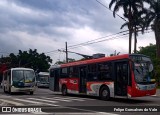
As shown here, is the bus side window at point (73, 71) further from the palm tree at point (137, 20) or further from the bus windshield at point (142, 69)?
the palm tree at point (137, 20)

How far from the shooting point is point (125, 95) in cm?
2062

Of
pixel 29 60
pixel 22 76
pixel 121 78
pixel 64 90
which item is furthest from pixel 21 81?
pixel 29 60

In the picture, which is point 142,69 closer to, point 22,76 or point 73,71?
point 73,71

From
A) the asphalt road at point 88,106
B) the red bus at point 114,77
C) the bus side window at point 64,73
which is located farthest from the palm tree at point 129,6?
the asphalt road at point 88,106

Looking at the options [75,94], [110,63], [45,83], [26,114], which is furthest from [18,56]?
[26,114]

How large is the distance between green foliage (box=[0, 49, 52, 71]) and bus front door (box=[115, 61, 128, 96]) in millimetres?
67643

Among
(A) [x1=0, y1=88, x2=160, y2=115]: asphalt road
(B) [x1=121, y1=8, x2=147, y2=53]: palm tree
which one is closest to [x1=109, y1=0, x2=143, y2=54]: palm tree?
(B) [x1=121, y1=8, x2=147, y2=53]: palm tree

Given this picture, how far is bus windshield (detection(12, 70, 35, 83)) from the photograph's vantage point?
105 feet

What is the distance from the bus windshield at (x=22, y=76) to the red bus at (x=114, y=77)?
239 inches

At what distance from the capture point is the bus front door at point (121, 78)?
68.0ft

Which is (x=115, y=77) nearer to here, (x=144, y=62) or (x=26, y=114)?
(x=144, y=62)

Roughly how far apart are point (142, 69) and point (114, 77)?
6.10ft

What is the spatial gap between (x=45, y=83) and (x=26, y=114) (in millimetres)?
41098

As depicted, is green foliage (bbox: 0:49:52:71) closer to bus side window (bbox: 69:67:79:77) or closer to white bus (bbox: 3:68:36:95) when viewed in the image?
white bus (bbox: 3:68:36:95)
